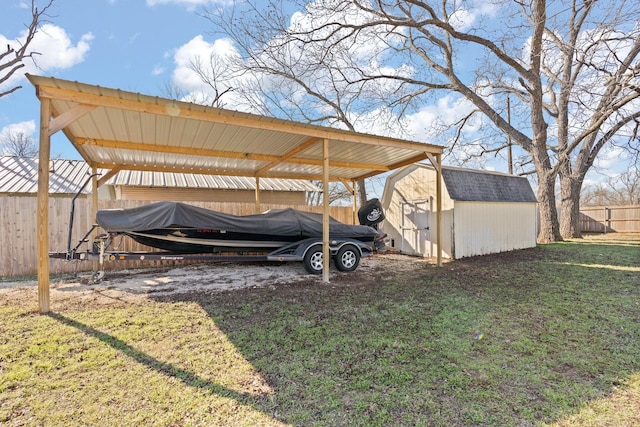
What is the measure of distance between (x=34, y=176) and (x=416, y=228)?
43.1ft

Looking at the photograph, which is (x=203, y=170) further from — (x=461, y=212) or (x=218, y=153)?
(x=461, y=212)

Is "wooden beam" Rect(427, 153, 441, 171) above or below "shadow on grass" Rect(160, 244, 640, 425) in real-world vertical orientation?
above

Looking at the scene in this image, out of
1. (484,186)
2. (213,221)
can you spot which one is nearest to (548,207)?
(484,186)

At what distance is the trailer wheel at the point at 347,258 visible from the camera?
6896 mm

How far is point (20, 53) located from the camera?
12.8 meters

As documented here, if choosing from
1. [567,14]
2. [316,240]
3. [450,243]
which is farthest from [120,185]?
[567,14]

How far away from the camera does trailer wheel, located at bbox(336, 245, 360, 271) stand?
6.90m

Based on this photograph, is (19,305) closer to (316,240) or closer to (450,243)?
(316,240)

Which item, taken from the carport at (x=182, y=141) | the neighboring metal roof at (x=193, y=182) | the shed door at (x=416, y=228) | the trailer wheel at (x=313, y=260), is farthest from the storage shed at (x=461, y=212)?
the neighboring metal roof at (x=193, y=182)

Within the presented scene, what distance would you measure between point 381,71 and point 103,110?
37.8 ft

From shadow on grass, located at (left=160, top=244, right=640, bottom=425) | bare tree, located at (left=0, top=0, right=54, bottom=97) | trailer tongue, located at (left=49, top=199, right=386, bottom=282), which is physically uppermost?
bare tree, located at (left=0, top=0, right=54, bottom=97)

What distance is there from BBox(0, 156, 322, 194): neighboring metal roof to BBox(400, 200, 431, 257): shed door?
15.2 ft

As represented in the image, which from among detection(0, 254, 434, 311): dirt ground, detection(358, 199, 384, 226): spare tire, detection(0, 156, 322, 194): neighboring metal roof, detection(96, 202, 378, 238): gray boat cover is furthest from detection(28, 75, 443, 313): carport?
detection(0, 156, 322, 194): neighboring metal roof

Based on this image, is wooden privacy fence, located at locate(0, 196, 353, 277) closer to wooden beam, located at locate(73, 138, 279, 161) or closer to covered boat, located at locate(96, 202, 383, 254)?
wooden beam, located at locate(73, 138, 279, 161)
